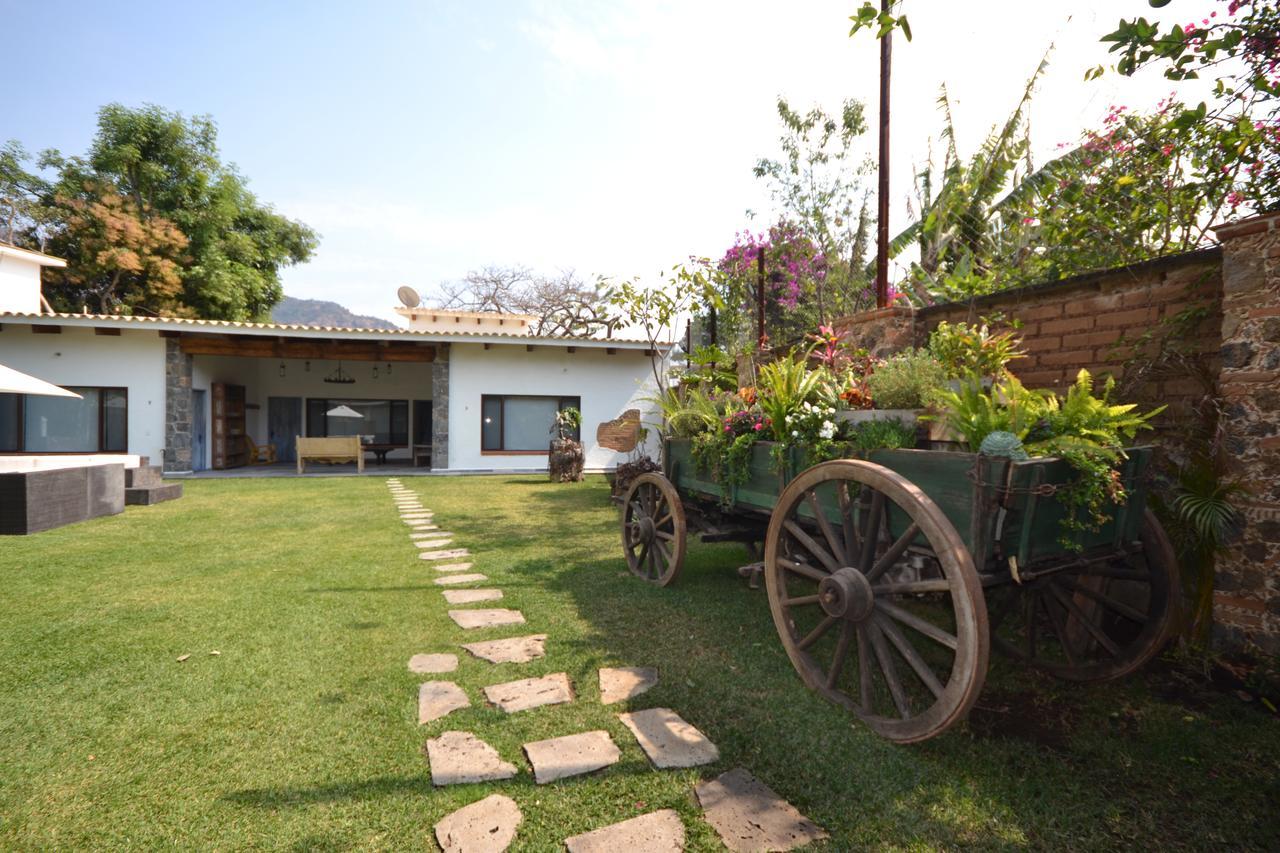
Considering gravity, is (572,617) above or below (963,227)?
below

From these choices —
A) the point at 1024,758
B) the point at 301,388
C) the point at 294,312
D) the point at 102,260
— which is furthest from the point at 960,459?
the point at 294,312

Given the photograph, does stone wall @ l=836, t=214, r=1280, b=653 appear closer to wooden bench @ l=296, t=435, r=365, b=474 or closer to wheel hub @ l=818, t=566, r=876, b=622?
wheel hub @ l=818, t=566, r=876, b=622

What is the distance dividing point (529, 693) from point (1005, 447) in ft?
6.96

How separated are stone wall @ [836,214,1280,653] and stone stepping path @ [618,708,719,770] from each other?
2.40 metres

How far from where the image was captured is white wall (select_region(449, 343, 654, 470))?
1350 centimetres

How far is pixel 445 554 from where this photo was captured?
544 centimetres

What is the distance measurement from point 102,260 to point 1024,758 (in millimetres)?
24483

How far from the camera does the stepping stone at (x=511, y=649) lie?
3.05 meters

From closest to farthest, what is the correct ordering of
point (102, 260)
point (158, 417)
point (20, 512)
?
point (20, 512) < point (158, 417) < point (102, 260)

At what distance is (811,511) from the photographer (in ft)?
8.90

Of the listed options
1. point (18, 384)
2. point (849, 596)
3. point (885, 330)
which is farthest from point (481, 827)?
point (18, 384)

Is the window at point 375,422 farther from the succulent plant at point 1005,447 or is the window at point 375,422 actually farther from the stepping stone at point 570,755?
the succulent plant at point 1005,447

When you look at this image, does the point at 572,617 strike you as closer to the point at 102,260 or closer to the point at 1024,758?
the point at 1024,758

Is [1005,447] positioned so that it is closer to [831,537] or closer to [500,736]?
[831,537]
